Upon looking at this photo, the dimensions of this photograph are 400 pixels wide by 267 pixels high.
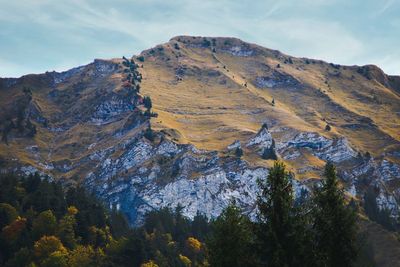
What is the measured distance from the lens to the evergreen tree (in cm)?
4216

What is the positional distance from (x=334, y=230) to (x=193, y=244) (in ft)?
381

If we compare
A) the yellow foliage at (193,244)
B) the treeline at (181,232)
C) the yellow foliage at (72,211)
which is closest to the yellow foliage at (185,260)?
the treeline at (181,232)

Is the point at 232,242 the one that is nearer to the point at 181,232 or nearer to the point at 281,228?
the point at 281,228

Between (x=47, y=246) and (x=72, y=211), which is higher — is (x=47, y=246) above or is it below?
below

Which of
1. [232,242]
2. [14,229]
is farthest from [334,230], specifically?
[14,229]

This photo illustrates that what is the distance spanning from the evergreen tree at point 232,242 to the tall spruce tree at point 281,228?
1.59 meters

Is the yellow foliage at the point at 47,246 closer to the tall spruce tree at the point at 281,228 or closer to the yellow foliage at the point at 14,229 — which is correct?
the yellow foliage at the point at 14,229

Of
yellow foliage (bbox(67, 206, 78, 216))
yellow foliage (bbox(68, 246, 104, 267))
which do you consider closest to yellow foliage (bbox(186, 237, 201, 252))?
yellow foliage (bbox(67, 206, 78, 216))

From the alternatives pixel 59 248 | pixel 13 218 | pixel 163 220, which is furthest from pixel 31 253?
pixel 163 220

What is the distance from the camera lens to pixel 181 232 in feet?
539

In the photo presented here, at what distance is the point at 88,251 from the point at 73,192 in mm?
41845

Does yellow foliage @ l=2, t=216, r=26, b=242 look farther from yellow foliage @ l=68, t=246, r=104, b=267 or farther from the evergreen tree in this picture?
the evergreen tree

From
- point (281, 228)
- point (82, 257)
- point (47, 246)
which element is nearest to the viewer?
point (281, 228)

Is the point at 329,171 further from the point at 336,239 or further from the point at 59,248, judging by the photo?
the point at 59,248
